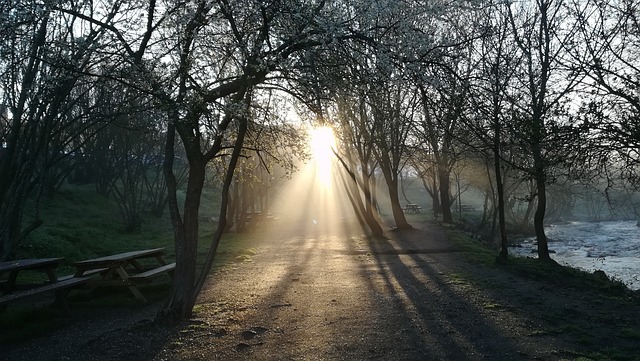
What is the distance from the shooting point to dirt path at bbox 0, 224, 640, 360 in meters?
5.64

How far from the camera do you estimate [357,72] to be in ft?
22.6

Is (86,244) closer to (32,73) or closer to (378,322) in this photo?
(32,73)

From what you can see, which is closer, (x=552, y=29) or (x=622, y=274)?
(x=552, y=29)

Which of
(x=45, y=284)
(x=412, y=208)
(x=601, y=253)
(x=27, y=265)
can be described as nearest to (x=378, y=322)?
(x=27, y=265)

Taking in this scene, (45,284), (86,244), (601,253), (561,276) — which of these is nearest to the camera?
(45,284)

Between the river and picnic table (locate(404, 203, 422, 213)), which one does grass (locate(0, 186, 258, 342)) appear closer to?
the river

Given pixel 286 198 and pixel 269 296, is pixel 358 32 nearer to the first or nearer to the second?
pixel 269 296

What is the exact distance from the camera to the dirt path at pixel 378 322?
18.5 feet

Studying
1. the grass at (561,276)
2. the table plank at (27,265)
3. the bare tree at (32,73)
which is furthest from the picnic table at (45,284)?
the grass at (561,276)

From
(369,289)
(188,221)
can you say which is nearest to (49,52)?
(188,221)

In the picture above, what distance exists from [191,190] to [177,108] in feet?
5.14

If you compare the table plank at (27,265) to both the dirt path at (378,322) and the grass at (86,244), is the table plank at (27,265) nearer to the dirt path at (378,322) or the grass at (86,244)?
the grass at (86,244)

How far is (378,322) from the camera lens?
684cm

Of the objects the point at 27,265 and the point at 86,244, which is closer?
the point at 27,265
